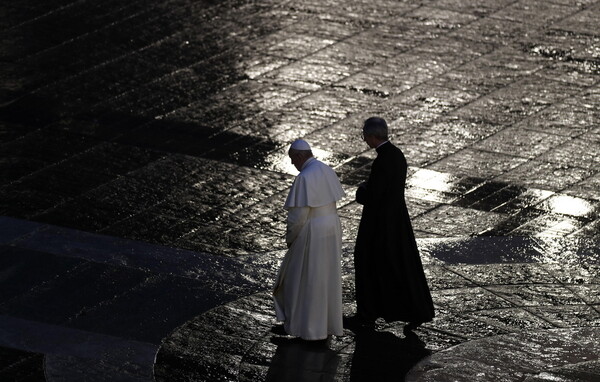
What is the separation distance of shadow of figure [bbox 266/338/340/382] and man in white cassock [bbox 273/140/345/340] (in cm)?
9

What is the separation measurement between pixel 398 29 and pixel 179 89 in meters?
3.93

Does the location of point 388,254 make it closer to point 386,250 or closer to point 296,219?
point 386,250

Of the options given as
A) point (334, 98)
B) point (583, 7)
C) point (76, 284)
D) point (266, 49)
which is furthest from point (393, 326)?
point (583, 7)

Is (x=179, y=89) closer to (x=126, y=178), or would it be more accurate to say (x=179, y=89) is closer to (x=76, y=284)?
(x=126, y=178)

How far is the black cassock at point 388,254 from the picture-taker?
9859 mm

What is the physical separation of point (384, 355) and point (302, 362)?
2.10ft

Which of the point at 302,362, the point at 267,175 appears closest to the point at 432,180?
the point at 267,175

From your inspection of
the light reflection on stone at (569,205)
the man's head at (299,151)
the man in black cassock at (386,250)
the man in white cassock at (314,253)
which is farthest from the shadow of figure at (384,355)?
the light reflection on stone at (569,205)

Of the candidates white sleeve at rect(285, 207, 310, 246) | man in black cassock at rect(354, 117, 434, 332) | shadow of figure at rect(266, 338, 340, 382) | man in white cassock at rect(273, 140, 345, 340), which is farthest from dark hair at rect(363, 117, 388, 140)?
shadow of figure at rect(266, 338, 340, 382)

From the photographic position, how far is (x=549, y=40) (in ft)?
60.4

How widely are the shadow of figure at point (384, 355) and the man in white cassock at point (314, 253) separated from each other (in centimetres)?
30

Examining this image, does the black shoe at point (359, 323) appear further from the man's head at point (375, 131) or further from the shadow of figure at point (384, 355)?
the man's head at point (375, 131)

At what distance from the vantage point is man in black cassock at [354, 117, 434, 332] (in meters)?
9.84

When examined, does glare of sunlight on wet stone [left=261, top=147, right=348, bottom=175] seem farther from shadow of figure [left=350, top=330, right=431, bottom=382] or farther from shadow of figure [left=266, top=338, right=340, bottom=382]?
shadow of figure [left=266, top=338, right=340, bottom=382]
